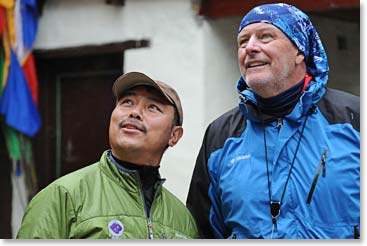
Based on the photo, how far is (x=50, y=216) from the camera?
2.25m

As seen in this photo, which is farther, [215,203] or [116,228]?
[215,203]

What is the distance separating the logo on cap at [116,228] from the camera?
2.31 meters

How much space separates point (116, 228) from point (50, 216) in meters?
0.21

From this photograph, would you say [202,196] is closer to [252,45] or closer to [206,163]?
[206,163]

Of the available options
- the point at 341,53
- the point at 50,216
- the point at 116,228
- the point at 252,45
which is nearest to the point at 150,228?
the point at 116,228

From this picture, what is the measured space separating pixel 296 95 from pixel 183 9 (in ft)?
9.41

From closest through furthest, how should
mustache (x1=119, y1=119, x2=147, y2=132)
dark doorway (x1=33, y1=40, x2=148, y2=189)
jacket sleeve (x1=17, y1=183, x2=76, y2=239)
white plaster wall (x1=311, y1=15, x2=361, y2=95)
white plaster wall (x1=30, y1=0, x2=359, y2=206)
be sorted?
jacket sleeve (x1=17, y1=183, x2=76, y2=239), mustache (x1=119, y1=119, x2=147, y2=132), white plaster wall (x1=30, y1=0, x2=359, y2=206), white plaster wall (x1=311, y1=15, x2=361, y2=95), dark doorway (x1=33, y1=40, x2=148, y2=189)

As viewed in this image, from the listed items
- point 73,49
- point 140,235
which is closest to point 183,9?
point 73,49

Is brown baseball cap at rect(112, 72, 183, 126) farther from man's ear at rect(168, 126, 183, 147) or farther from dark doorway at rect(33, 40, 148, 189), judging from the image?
dark doorway at rect(33, 40, 148, 189)

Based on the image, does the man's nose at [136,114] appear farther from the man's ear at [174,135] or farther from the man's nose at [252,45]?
the man's nose at [252,45]

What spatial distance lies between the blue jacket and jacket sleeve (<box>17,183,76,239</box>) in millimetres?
551

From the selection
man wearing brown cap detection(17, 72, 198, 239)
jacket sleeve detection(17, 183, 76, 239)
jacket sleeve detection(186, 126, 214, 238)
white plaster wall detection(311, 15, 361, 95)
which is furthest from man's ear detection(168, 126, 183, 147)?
white plaster wall detection(311, 15, 361, 95)

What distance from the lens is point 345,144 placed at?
2.47 meters

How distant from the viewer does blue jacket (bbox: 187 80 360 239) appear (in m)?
2.41
